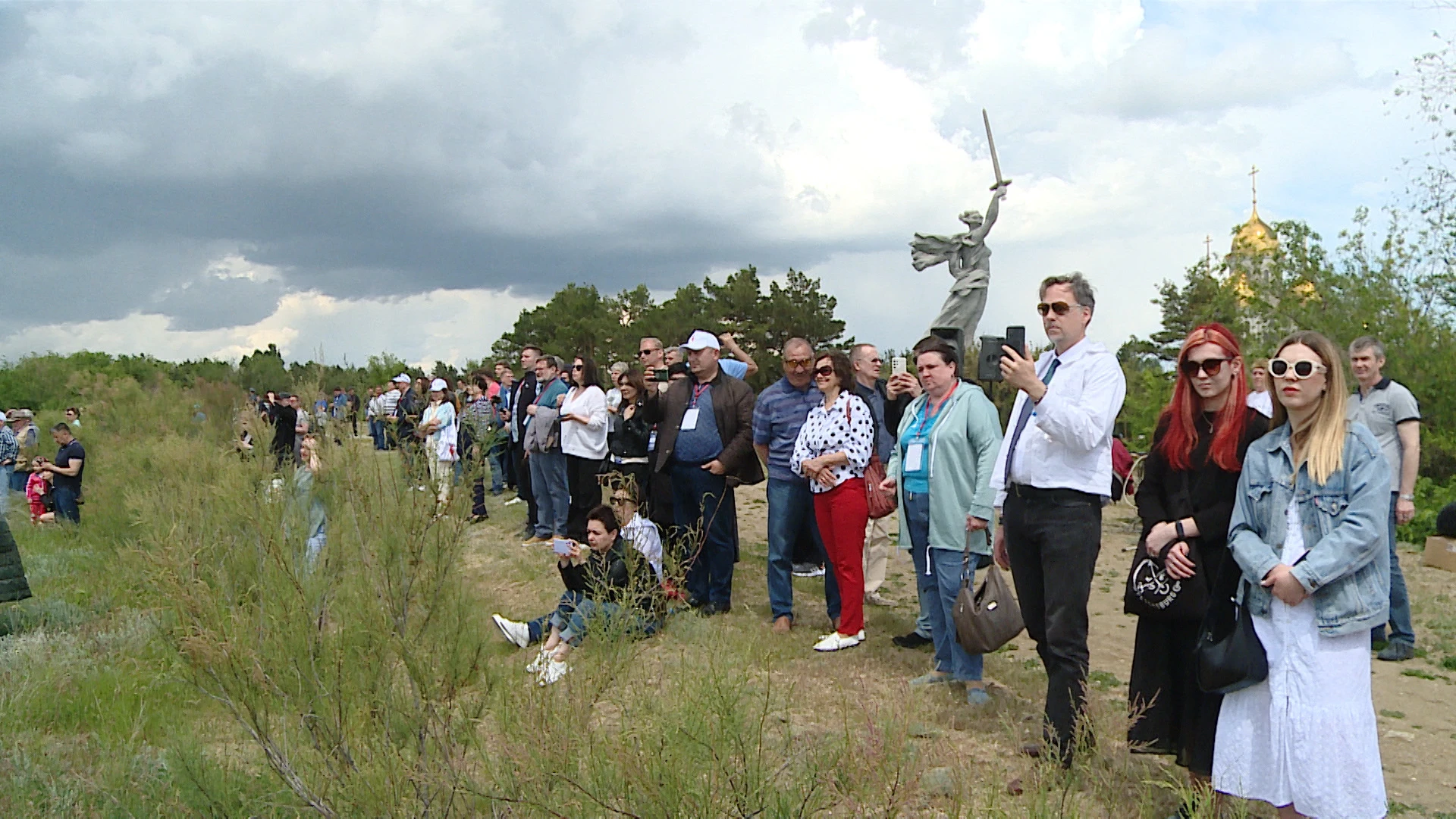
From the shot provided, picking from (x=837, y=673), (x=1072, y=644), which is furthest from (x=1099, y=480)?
(x=837, y=673)

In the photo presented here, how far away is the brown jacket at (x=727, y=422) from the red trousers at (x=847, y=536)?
2.34 ft

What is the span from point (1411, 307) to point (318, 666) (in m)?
16.3

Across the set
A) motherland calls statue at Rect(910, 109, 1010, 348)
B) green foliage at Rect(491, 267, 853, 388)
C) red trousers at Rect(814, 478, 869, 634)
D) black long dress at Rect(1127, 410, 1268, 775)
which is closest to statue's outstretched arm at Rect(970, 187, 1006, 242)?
motherland calls statue at Rect(910, 109, 1010, 348)

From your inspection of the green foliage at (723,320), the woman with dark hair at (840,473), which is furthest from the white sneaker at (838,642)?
the green foliage at (723,320)

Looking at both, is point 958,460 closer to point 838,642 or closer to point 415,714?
point 838,642

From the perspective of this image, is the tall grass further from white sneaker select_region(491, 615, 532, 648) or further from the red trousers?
white sneaker select_region(491, 615, 532, 648)

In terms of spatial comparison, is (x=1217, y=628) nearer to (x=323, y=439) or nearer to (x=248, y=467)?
(x=323, y=439)

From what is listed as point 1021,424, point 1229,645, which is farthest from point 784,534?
point 1229,645

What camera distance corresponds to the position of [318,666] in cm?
304

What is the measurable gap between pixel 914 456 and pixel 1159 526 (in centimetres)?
176

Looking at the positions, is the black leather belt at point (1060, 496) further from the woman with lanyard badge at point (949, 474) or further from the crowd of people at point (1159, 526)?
the woman with lanyard badge at point (949, 474)

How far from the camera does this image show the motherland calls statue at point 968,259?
11648 millimetres

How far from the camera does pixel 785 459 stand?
6129 mm

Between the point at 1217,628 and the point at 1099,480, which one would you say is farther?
the point at 1099,480
